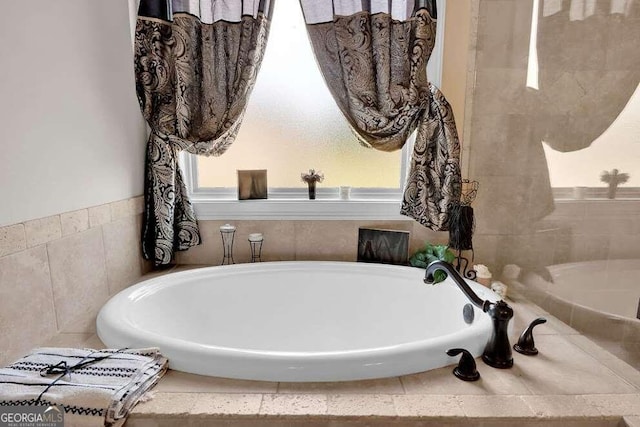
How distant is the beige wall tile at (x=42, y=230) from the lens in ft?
3.47

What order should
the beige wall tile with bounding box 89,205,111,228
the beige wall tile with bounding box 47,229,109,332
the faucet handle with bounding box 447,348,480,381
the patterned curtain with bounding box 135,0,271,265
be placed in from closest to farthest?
the faucet handle with bounding box 447,348,480,381, the beige wall tile with bounding box 47,229,109,332, the beige wall tile with bounding box 89,205,111,228, the patterned curtain with bounding box 135,0,271,265

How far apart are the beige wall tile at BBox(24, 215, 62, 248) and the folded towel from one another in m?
0.33

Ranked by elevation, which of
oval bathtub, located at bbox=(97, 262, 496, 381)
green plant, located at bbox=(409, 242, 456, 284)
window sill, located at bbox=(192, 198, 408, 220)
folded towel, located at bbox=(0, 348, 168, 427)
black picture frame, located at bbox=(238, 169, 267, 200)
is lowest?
oval bathtub, located at bbox=(97, 262, 496, 381)

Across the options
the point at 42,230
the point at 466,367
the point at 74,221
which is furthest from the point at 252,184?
the point at 466,367

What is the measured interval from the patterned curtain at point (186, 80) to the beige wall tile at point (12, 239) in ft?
2.23

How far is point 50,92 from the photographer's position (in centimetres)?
114

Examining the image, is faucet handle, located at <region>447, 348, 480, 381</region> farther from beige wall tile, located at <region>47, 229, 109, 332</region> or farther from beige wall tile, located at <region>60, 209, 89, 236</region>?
beige wall tile, located at <region>60, 209, 89, 236</region>

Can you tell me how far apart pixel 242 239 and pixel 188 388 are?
1.05m

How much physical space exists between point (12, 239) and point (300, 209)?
1.16 meters

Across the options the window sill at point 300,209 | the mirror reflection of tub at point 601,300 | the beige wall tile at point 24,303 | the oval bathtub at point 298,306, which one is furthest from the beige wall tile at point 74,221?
the mirror reflection of tub at point 601,300

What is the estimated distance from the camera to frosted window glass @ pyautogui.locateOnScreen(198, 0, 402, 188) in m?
1.83

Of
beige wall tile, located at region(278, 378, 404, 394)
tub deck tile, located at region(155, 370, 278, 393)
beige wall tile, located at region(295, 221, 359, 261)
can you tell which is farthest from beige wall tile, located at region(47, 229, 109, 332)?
beige wall tile, located at region(295, 221, 359, 261)

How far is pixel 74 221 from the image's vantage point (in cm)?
125

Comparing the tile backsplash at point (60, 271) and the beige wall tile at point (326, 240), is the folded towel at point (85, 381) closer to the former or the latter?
the tile backsplash at point (60, 271)
